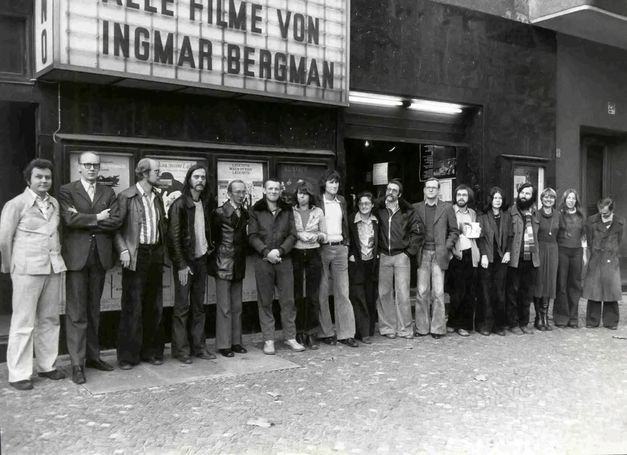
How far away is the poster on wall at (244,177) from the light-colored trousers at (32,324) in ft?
8.77

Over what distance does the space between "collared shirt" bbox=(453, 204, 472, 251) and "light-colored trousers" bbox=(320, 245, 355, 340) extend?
66.7 inches

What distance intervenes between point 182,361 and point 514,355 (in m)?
4.05

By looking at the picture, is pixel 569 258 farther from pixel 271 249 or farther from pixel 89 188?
pixel 89 188

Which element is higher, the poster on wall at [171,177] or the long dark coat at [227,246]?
the poster on wall at [171,177]

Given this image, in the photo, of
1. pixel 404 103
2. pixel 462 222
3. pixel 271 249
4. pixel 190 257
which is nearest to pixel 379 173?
pixel 404 103

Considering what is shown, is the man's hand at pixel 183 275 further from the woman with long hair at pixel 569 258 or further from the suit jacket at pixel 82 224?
the woman with long hair at pixel 569 258

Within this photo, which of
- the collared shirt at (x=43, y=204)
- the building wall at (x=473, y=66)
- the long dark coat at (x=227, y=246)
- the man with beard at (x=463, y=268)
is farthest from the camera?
the building wall at (x=473, y=66)

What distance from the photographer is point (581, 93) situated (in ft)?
41.7

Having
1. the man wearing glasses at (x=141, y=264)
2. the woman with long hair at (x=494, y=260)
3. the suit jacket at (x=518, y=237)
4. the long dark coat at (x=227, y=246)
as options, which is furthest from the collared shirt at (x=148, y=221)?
the suit jacket at (x=518, y=237)

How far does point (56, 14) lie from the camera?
6.60m

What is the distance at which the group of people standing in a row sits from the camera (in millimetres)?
6309

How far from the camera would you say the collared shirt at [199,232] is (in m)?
7.16

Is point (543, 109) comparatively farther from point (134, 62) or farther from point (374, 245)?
point (134, 62)

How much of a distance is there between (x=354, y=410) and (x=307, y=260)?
2.69 m
